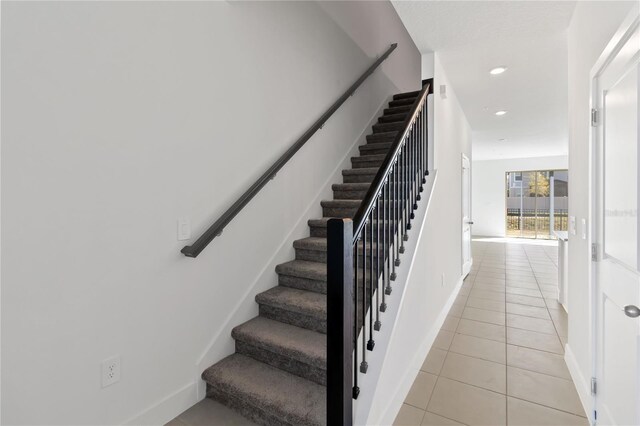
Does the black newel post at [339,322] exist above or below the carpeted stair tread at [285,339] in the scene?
above

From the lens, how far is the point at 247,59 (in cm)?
239

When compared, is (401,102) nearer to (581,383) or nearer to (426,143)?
(426,143)

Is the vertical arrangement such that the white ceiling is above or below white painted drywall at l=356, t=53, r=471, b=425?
above

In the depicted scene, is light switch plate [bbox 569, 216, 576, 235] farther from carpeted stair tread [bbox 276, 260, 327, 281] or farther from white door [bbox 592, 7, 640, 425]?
carpeted stair tread [bbox 276, 260, 327, 281]

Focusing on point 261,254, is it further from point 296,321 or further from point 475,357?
point 475,357

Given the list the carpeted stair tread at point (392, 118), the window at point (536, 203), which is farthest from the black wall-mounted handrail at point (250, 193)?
the window at point (536, 203)

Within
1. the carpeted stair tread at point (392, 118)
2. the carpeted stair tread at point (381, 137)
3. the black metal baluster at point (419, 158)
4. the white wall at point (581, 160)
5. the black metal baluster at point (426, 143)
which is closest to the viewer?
the white wall at point (581, 160)

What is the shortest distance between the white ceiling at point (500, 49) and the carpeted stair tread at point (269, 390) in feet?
8.65

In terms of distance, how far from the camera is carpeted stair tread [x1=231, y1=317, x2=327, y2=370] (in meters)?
1.87

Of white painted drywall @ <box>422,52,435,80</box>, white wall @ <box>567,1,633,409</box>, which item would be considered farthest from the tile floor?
white painted drywall @ <box>422,52,435,80</box>

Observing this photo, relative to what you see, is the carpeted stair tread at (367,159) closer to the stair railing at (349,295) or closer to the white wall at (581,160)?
the stair railing at (349,295)

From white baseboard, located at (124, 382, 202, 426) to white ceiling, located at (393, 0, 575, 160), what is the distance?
2943 mm

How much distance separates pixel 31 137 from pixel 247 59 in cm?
151

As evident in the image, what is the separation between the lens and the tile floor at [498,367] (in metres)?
1.95
